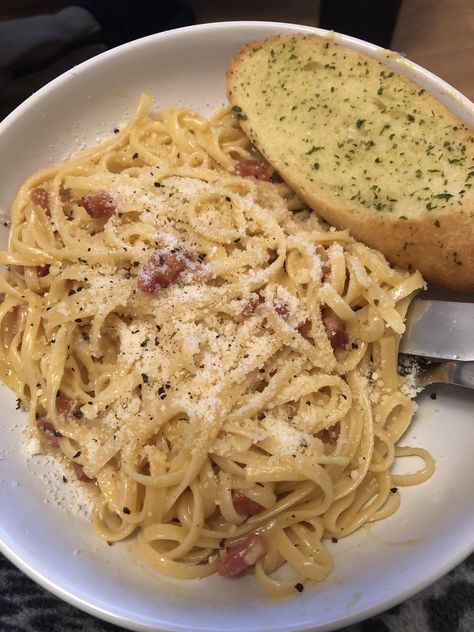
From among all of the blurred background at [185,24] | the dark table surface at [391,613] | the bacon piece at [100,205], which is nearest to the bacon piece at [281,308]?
the bacon piece at [100,205]

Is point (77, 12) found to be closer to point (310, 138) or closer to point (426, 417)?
point (310, 138)

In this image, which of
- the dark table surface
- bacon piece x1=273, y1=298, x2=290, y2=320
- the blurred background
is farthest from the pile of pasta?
the blurred background

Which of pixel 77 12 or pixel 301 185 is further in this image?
pixel 77 12

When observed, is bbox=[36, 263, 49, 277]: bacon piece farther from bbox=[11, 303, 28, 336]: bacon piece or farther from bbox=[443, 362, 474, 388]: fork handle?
bbox=[443, 362, 474, 388]: fork handle

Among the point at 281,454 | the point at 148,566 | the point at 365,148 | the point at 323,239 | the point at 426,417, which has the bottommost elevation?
the point at 148,566

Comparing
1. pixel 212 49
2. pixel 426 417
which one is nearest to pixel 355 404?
pixel 426 417

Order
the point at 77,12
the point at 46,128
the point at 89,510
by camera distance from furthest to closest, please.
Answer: the point at 77,12 → the point at 46,128 → the point at 89,510

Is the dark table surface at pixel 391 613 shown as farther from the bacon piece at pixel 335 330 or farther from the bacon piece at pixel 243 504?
the bacon piece at pixel 335 330
